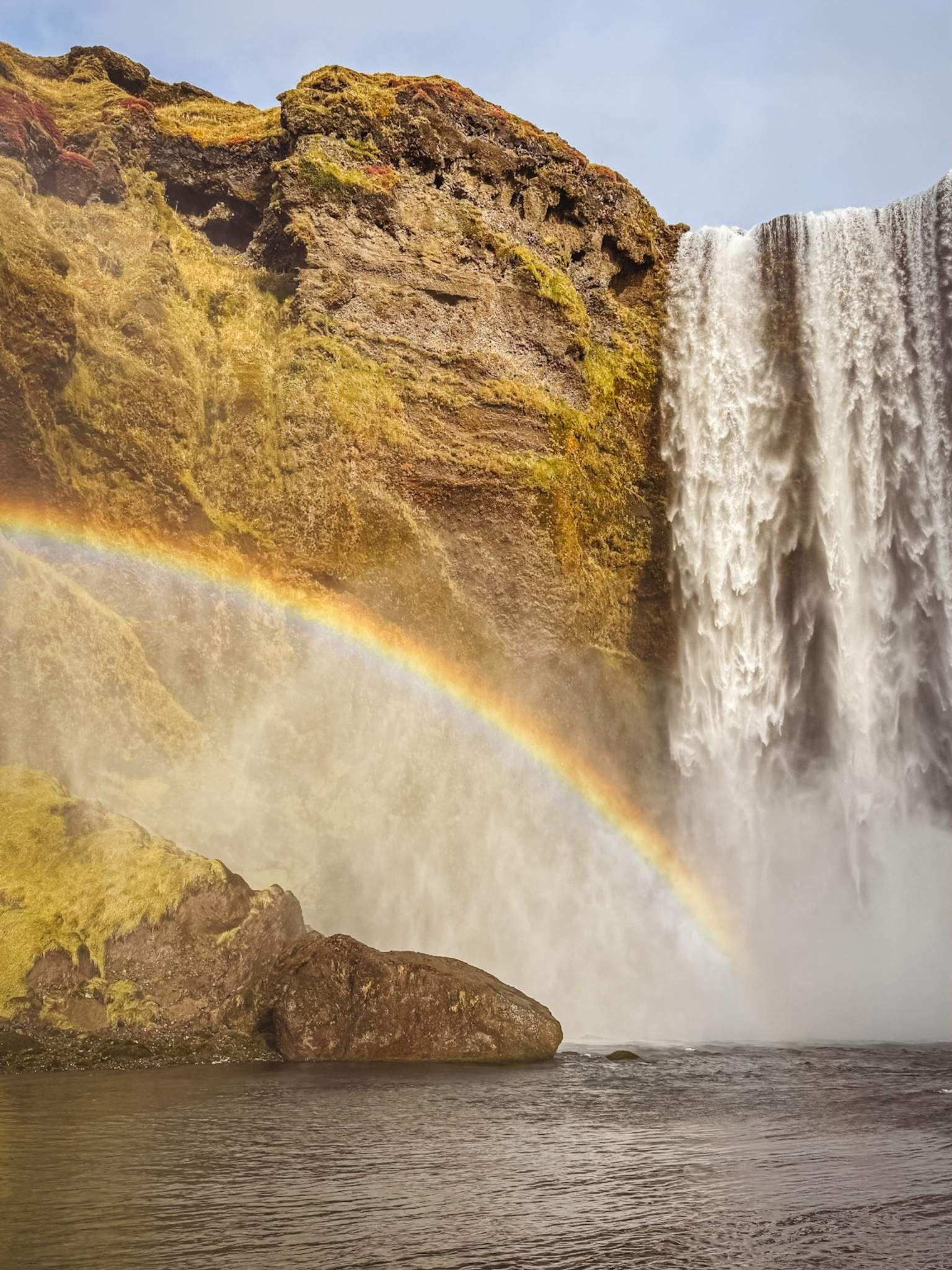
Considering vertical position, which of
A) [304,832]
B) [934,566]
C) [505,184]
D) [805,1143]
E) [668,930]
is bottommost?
[805,1143]

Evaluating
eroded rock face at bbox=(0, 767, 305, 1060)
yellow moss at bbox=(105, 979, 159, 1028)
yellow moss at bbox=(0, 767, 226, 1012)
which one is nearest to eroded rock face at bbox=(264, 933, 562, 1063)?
eroded rock face at bbox=(0, 767, 305, 1060)

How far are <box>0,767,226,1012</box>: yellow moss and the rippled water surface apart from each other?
2368 millimetres

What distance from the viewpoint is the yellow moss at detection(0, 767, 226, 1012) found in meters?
15.3

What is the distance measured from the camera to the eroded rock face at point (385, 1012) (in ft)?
50.0

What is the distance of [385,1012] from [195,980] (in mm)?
2840

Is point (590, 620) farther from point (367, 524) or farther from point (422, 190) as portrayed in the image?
point (422, 190)

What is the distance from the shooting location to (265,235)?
27484 mm

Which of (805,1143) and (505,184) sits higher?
(505,184)

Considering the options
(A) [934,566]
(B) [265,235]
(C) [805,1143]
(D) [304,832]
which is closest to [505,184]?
(B) [265,235]

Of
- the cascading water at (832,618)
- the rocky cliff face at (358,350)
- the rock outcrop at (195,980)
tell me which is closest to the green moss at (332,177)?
the rocky cliff face at (358,350)

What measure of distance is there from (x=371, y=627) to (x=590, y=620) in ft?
18.3

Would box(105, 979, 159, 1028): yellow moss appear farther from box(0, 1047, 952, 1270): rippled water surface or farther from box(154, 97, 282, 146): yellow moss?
box(154, 97, 282, 146): yellow moss

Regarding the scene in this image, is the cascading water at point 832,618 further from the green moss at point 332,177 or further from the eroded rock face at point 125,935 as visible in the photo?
the eroded rock face at point 125,935

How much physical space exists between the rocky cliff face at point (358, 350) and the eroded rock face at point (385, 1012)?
992cm
